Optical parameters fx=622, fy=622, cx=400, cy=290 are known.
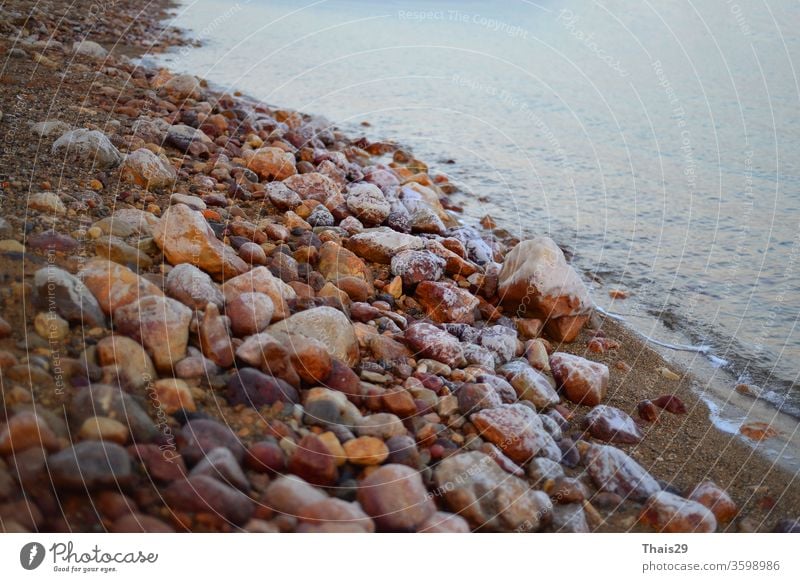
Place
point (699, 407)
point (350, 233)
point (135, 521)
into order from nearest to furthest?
point (135, 521), point (699, 407), point (350, 233)

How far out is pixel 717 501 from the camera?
273 centimetres

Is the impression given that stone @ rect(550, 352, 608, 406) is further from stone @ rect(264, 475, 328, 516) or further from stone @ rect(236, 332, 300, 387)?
stone @ rect(264, 475, 328, 516)

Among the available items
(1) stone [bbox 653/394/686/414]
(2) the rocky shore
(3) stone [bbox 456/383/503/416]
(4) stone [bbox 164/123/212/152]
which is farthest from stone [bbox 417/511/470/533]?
(4) stone [bbox 164/123/212/152]

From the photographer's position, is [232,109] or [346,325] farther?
[232,109]

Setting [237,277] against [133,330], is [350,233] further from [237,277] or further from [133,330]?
[133,330]

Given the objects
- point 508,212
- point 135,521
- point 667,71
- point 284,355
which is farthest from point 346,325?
point 667,71

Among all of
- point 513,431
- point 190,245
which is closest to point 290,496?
point 513,431

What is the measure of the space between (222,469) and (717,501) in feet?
6.92

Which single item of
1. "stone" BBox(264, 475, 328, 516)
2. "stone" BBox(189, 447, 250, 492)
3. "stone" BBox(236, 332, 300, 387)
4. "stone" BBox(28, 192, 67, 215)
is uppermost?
"stone" BBox(28, 192, 67, 215)

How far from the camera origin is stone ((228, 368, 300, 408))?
262 cm

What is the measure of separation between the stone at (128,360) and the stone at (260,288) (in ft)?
1.88

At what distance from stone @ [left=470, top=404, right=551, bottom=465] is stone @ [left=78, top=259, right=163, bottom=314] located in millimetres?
1607
